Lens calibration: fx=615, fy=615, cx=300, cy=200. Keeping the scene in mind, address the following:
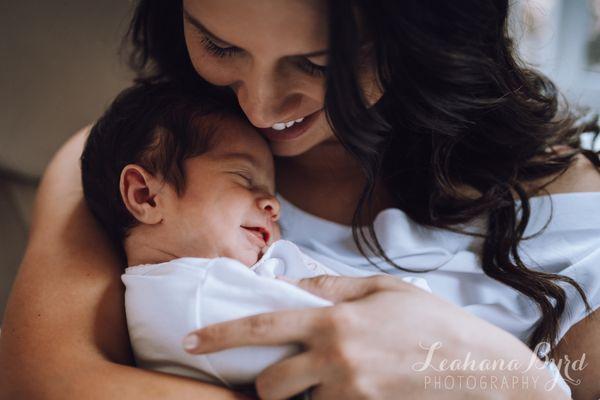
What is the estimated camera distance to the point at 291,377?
31.0 inches

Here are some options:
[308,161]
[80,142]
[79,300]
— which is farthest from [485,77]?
[80,142]

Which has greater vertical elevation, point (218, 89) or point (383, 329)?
point (218, 89)

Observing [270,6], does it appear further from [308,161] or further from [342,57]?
[308,161]

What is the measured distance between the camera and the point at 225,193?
1.02 m

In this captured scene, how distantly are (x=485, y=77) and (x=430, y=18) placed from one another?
8.5 inches

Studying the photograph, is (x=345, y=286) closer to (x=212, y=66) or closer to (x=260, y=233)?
(x=260, y=233)

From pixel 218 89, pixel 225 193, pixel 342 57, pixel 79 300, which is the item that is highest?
pixel 342 57

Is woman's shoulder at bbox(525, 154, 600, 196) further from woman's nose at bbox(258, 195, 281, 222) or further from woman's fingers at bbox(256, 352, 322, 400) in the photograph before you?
woman's fingers at bbox(256, 352, 322, 400)

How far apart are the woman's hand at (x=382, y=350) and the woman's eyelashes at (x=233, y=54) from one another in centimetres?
33

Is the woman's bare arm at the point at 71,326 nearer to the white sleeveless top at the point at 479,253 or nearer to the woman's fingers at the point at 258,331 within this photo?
the woman's fingers at the point at 258,331

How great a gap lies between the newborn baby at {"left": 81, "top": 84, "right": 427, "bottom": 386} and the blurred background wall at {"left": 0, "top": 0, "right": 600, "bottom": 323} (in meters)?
0.52

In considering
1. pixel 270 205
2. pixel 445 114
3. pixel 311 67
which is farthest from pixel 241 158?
pixel 445 114

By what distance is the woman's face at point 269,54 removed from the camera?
31.9 inches

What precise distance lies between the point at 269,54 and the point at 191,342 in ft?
1.32
